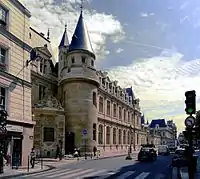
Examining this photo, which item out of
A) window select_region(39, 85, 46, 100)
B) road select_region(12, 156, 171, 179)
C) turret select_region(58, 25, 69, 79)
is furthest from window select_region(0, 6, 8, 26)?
turret select_region(58, 25, 69, 79)

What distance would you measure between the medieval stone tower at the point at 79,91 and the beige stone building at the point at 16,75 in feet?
55.9

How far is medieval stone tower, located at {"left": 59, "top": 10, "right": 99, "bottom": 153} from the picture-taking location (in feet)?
146

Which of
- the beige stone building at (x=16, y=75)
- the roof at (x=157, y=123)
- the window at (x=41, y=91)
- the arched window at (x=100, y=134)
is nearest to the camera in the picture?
the beige stone building at (x=16, y=75)

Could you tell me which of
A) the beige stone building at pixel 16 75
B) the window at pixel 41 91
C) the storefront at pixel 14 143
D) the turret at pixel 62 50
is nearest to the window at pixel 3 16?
the beige stone building at pixel 16 75

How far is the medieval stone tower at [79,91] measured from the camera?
4462 cm

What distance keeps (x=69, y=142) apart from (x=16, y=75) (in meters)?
20.3

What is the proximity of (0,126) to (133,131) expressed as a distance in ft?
201

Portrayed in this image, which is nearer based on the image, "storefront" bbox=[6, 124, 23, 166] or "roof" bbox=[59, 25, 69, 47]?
"storefront" bbox=[6, 124, 23, 166]

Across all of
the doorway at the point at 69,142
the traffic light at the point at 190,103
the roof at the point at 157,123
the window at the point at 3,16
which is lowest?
the doorway at the point at 69,142

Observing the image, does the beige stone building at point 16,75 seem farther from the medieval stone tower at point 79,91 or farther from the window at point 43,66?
the medieval stone tower at point 79,91

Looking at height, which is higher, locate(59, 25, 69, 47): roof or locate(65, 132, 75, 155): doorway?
locate(59, 25, 69, 47): roof

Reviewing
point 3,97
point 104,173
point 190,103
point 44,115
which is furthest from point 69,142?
point 190,103

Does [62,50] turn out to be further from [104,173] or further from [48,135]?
[104,173]

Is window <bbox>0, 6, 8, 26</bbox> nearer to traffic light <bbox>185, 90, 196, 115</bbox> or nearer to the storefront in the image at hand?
the storefront
